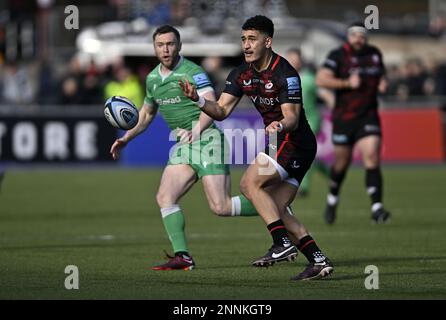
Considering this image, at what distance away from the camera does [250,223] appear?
61.1 feet

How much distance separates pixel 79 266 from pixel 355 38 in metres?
6.52

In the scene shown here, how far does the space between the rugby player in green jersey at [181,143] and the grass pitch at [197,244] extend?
57cm

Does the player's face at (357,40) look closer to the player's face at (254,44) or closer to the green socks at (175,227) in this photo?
the green socks at (175,227)

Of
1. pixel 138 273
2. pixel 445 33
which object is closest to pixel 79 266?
pixel 138 273

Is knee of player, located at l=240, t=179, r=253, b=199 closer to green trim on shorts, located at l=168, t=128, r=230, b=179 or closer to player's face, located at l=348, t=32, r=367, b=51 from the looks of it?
green trim on shorts, located at l=168, t=128, r=230, b=179

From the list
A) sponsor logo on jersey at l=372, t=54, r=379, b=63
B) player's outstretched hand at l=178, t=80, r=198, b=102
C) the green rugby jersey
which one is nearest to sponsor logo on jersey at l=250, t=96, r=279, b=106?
player's outstretched hand at l=178, t=80, r=198, b=102

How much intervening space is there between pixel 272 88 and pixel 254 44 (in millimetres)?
424

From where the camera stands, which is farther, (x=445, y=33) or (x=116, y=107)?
(x=445, y=33)

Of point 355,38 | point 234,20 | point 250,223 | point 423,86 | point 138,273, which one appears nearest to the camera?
point 138,273

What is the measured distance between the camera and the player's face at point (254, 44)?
11289 millimetres

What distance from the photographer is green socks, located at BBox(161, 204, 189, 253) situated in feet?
40.8

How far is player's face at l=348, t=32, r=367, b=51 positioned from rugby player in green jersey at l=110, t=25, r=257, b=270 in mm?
5058
